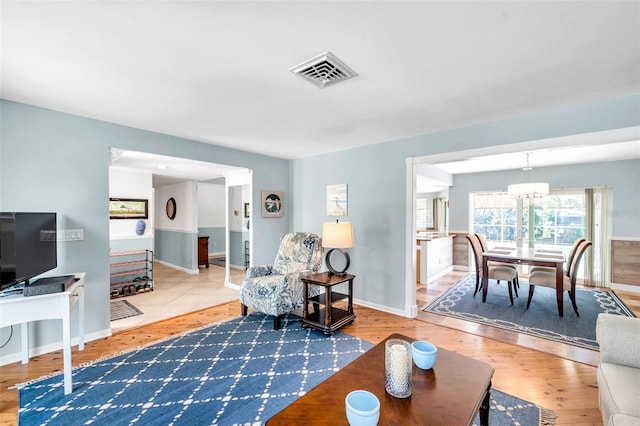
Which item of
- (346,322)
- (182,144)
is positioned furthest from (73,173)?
(346,322)

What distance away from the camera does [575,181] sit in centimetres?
532

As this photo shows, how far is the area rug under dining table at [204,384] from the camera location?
1.84m

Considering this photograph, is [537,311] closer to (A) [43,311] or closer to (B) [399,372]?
(B) [399,372]

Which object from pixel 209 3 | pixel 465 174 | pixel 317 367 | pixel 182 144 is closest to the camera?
pixel 209 3

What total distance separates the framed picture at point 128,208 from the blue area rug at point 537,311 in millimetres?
5266

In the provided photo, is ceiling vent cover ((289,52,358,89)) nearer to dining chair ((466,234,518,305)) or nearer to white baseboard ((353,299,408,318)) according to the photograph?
white baseboard ((353,299,408,318))

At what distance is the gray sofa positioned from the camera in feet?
4.35

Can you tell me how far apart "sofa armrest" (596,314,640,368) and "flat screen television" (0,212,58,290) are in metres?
4.00

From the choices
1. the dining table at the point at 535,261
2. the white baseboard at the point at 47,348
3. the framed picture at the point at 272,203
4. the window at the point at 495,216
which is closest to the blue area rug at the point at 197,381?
the white baseboard at the point at 47,348

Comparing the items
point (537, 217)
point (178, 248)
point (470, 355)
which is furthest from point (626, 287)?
point (178, 248)

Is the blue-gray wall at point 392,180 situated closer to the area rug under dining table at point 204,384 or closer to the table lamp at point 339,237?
the table lamp at point 339,237

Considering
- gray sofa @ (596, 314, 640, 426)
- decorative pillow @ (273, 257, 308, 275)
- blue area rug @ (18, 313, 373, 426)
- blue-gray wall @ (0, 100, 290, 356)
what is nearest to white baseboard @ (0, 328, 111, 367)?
blue-gray wall @ (0, 100, 290, 356)

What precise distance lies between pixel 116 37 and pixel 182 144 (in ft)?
7.09

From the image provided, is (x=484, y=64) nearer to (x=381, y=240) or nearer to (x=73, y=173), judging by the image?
(x=381, y=240)
